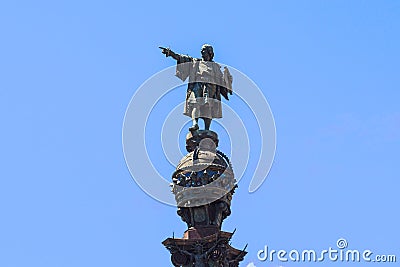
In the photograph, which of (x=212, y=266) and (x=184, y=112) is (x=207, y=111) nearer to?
(x=184, y=112)

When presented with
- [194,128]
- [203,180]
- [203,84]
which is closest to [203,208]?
[203,180]

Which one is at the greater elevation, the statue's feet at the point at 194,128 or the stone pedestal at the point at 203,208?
the statue's feet at the point at 194,128

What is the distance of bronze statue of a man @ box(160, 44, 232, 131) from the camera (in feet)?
152

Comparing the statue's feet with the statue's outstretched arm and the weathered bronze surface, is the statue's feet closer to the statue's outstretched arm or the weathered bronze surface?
the weathered bronze surface

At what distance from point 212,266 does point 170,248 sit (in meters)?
1.84

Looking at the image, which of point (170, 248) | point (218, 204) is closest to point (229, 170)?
point (218, 204)

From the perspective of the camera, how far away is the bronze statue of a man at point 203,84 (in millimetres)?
46209

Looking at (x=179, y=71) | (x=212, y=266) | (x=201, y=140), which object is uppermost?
(x=179, y=71)

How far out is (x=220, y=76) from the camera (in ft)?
154

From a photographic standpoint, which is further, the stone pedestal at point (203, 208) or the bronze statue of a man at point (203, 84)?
the bronze statue of a man at point (203, 84)

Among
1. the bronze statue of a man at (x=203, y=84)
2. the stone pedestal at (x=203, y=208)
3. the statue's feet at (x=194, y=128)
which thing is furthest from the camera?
the bronze statue of a man at (x=203, y=84)

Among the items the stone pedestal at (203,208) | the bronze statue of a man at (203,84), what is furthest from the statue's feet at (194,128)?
the stone pedestal at (203,208)

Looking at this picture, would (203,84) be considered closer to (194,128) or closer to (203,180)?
(194,128)

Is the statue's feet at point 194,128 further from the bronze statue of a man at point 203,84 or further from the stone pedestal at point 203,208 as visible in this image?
the stone pedestal at point 203,208
